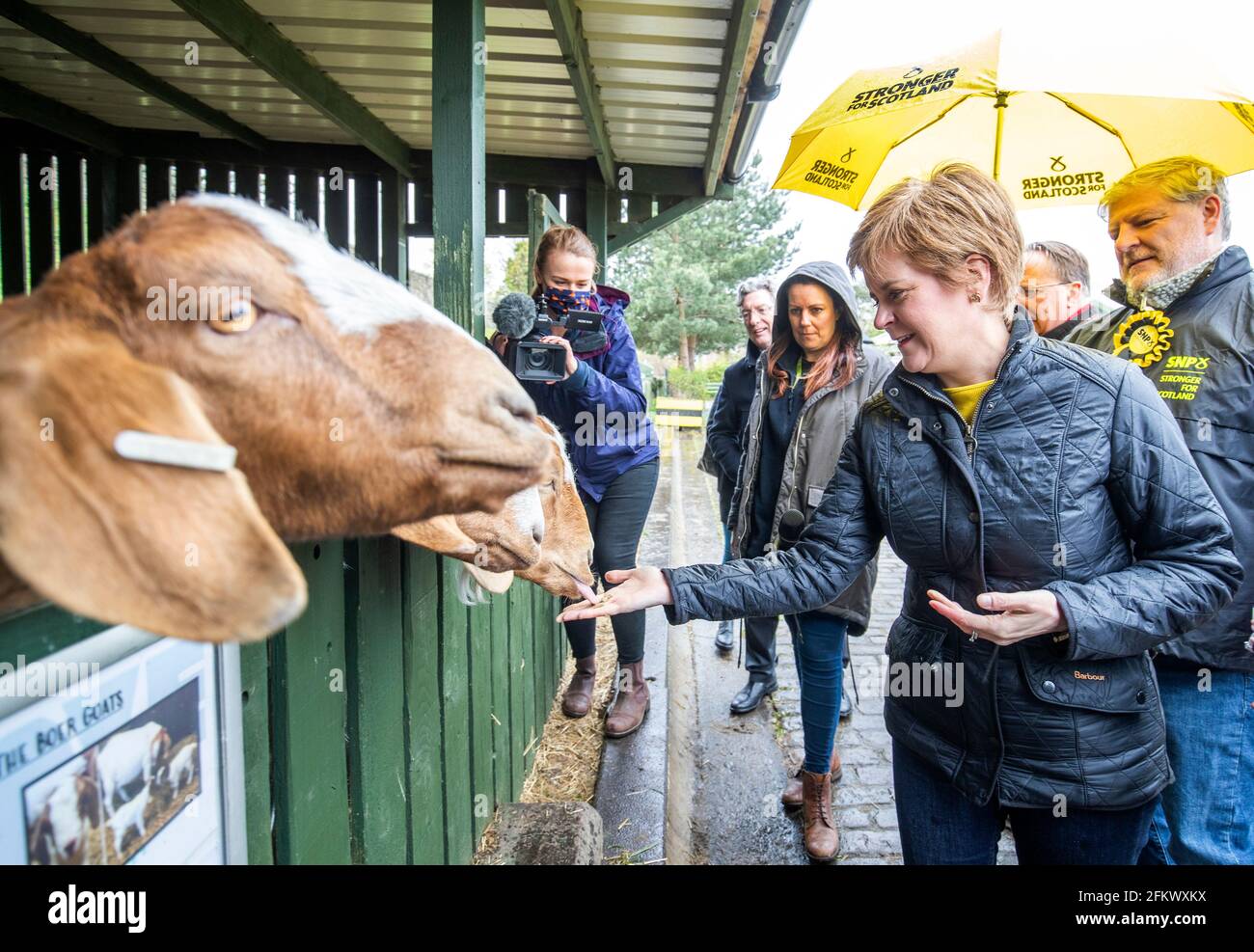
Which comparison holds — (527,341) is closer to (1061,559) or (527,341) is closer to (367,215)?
(1061,559)

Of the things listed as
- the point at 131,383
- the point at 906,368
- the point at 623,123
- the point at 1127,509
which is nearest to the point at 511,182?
the point at 623,123

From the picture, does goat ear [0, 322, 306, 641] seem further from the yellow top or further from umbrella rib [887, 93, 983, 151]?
umbrella rib [887, 93, 983, 151]

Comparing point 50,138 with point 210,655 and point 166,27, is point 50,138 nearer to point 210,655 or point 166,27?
point 166,27

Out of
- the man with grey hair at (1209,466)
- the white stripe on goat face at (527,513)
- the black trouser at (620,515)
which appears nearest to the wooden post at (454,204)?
the white stripe on goat face at (527,513)

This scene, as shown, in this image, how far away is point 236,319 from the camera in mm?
889

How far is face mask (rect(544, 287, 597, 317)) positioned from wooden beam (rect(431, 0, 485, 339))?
0.56 metres

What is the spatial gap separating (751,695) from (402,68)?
442 cm

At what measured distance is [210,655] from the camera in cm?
126

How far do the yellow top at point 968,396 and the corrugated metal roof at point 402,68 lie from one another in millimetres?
2845

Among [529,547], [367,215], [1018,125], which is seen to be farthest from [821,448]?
[367,215]

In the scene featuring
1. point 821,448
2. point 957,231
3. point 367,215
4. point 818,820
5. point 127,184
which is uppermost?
point 127,184

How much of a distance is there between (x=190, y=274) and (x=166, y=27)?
15.6ft
